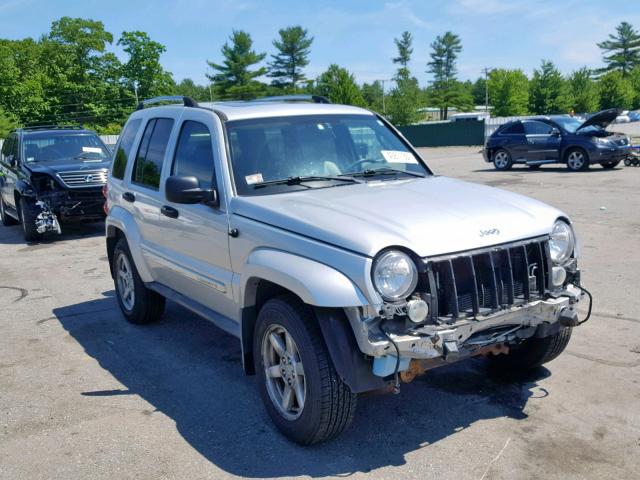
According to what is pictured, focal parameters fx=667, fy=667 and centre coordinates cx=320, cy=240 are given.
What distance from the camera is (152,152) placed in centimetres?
579

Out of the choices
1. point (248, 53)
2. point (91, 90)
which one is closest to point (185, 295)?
point (91, 90)

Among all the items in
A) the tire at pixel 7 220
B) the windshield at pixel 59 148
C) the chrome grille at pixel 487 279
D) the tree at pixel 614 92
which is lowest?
the tire at pixel 7 220

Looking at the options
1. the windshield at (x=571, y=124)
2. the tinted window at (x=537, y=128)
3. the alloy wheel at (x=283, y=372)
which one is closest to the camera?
the alloy wheel at (x=283, y=372)

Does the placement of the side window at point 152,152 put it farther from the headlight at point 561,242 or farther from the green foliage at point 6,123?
the green foliage at point 6,123

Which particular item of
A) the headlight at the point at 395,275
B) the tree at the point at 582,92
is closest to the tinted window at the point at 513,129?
the headlight at the point at 395,275

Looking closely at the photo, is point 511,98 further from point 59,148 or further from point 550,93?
point 59,148

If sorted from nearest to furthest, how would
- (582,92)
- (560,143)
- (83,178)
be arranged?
(83,178)
(560,143)
(582,92)

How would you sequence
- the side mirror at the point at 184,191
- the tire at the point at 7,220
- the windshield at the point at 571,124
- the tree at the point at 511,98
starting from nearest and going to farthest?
the side mirror at the point at 184,191 < the tire at the point at 7,220 < the windshield at the point at 571,124 < the tree at the point at 511,98

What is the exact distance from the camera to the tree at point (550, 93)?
6325 cm

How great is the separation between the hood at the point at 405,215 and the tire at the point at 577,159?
54.7 ft

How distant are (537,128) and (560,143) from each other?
1021 millimetres

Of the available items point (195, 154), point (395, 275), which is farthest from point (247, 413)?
point (195, 154)

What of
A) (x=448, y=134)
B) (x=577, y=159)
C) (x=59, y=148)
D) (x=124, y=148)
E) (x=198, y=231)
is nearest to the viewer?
(x=198, y=231)

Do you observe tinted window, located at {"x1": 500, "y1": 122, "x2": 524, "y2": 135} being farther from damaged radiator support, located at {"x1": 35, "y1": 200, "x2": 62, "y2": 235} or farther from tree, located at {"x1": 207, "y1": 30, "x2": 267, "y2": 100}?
tree, located at {"x1": 207, "y1": 30, "x2": 267, "y2": 100}
